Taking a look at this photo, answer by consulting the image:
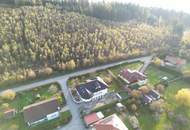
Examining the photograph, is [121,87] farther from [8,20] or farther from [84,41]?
[8,20]

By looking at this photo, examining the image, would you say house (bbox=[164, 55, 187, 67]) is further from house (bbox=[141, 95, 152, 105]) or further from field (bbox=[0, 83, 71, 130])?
field (bbox=[0, 83, 71, 130])

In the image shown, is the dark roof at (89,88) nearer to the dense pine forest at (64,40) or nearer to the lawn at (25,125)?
the lawn at (25,125)

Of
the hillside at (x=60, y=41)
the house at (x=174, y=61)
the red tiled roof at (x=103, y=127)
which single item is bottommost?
the red tiled roof at (x=103, y=127)

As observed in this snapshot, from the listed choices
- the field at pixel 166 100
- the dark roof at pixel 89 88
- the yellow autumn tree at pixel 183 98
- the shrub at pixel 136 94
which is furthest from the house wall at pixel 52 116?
the yellow autumn tree at pixel 183 98

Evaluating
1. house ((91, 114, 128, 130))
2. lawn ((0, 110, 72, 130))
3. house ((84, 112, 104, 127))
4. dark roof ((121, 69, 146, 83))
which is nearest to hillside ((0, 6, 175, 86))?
dark roof ((121, 69, 146, 83))

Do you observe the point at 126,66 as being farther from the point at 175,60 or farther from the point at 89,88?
the point at 89,88

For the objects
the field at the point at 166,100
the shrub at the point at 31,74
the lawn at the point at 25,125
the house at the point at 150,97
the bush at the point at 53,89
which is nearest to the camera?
the lawn at the point at 25,125

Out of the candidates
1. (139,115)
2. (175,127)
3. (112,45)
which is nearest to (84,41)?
(112,45)
